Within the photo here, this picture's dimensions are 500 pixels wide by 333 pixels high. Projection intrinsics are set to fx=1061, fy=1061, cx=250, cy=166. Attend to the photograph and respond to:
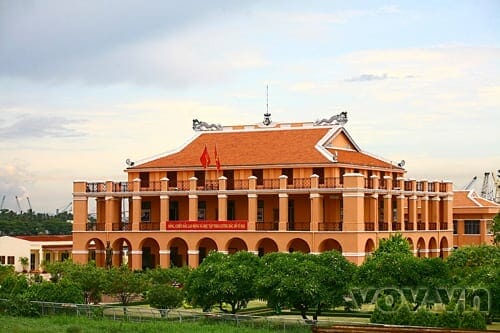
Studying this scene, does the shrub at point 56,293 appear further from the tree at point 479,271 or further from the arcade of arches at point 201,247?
the tree at point 479,271

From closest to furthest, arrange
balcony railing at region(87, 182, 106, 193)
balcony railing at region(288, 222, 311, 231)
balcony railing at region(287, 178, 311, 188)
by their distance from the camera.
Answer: balcony railing at region(288, 222, 311, 231), balcony railing at region(287, 178, 311, 188), balcony railing at region(87, 182, 106, 193)

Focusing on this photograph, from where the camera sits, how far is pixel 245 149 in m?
74.9

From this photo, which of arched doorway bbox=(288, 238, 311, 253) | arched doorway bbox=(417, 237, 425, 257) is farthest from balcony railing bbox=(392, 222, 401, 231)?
arched doorway bbox=(288, 238, 311, 253)

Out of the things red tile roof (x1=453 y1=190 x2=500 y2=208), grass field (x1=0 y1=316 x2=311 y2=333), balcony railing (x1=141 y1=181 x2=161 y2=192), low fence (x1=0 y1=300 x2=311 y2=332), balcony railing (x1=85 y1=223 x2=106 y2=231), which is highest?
balcony railing (x1=141 y1=181 x2=161 y2=192)

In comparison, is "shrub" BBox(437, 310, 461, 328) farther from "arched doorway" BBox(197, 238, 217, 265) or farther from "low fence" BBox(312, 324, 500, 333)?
"arched doorway" BBox(197, 238, 217, 265)

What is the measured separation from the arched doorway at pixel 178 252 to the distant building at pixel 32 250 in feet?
57.4

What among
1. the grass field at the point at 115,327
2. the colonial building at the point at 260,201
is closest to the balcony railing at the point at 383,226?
the colonial building at the point at 260,201

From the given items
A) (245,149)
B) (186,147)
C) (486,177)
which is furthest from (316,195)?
(486,177)

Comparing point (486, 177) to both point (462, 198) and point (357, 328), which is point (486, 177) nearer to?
point (462, 198)

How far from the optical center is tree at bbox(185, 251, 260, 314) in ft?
156

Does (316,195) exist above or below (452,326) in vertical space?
above

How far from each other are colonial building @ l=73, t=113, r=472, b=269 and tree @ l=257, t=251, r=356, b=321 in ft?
57.0

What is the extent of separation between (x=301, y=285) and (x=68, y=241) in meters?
54.4

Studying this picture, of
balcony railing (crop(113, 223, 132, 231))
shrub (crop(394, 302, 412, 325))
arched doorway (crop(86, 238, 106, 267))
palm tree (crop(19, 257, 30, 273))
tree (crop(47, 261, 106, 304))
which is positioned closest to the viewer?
shrub (crop(394, 302, 412, 325))
